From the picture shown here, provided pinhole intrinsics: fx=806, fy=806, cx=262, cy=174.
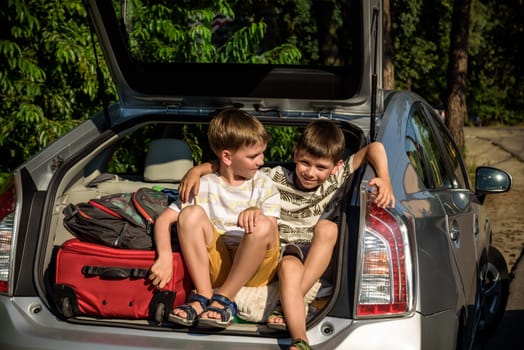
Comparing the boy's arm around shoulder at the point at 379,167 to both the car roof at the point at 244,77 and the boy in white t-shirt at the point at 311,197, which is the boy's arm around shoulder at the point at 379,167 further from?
the car roof at the point at 244,77

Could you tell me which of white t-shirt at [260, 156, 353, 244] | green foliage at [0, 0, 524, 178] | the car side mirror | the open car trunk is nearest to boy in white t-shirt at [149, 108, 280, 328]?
the open car trunk

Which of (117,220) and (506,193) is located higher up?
(117,220)

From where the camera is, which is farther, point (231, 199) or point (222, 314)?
point (231, 199)

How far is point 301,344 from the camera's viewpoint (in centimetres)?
289

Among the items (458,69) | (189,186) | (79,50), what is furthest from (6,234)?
(458,69)

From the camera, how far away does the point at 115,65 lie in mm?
4402

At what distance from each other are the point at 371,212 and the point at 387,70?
28.2 ft

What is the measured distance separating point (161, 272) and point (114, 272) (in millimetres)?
195

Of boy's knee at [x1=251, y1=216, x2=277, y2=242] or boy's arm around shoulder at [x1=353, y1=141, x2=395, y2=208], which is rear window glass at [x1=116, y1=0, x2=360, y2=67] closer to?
boy's arm around shoulder at [x1=353, y1=141, x2=395, y2=208]

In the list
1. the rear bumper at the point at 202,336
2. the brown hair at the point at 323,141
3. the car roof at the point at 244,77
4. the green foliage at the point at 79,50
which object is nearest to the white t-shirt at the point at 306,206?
the brown hair at the point at 323,141

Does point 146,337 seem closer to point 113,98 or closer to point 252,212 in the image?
point 252,212

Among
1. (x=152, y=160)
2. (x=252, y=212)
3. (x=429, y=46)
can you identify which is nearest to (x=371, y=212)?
(x=252, y=212)

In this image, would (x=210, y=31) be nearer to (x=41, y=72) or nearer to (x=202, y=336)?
(x=41, y=72)

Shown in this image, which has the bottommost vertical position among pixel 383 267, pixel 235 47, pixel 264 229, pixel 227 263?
pixel 227 263
